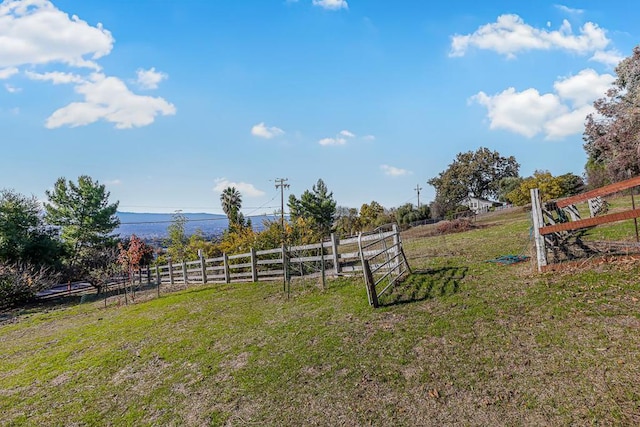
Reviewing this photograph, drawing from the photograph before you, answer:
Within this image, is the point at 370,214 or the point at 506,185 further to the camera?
the point at 506,185

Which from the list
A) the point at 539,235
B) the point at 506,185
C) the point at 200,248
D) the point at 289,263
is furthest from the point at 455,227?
the point at 506,185

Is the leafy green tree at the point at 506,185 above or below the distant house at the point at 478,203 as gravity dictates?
above

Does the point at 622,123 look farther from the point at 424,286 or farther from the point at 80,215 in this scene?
the point at 80,215

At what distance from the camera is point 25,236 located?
24.2m

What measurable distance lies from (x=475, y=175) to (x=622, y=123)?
47142 mm

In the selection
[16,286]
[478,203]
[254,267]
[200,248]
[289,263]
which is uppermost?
[478,203]

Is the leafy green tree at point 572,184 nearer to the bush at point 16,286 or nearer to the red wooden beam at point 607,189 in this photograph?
the red wooden beam at point 607,189

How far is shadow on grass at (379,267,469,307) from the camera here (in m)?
7.09

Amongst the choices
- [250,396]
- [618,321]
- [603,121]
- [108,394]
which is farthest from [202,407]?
[603,121]

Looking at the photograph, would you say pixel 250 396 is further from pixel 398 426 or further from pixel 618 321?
pixel 618 321

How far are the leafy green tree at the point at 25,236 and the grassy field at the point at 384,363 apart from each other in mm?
19650

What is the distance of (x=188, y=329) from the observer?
8.21m

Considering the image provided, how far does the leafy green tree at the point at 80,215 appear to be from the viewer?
106 ft

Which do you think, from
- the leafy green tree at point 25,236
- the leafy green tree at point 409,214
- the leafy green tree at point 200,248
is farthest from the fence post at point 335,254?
the leafy green tree at point 409,214
